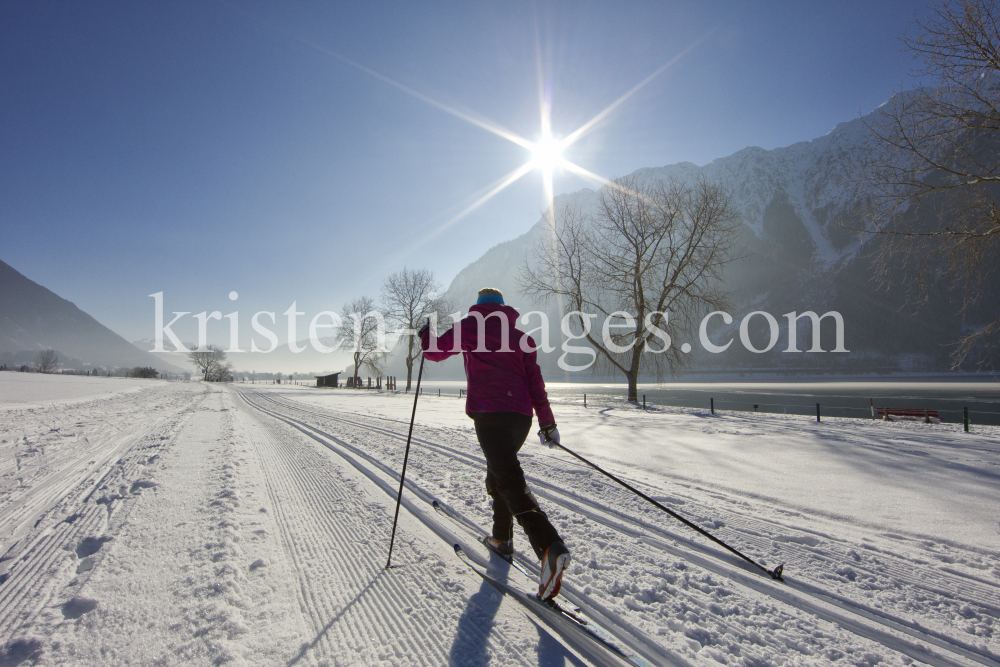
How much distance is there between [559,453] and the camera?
6688 mm

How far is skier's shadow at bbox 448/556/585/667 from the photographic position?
177 centimetres

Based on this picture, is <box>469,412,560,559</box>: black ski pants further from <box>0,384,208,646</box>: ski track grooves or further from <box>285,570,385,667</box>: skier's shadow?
<box>0,384,208,646</box>: ski track grooves

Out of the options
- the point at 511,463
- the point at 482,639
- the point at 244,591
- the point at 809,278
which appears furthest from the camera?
the point at 809,278

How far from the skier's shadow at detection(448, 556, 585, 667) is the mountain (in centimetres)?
9042

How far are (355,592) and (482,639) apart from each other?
0.87 meters

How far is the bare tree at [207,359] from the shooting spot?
269 ft

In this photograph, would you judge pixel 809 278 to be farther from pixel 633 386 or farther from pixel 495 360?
pixel 495 360

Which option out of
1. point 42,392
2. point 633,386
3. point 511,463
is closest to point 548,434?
point 511,463

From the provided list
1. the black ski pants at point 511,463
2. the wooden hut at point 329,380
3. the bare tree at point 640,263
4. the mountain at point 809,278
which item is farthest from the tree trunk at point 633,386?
the mountain at point 809,278

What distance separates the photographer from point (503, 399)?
2531 millimetres

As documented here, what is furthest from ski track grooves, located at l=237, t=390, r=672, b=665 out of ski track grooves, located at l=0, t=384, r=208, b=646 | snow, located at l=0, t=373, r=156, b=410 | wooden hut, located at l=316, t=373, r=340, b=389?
wooden hut, located at l=316, t=373, r=340, b=389

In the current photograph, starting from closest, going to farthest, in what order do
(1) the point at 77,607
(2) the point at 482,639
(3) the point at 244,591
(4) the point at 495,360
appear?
(2) the point at 482,639 → (1) the point at 77,607 → (3) the point at 244,591 → (4) the point at 495,360

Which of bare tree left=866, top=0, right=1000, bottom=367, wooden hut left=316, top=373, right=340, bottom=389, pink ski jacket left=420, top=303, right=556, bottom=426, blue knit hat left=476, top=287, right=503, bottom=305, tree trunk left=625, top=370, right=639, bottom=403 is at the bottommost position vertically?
wooden hut left=316, top=373, right=340, bottom=389

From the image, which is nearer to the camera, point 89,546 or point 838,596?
point 838,596
